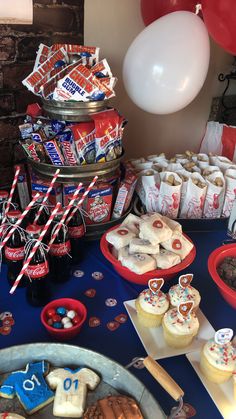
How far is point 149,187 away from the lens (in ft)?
4.50

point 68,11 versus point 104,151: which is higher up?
point 68,11

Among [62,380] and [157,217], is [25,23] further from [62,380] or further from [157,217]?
[62,380]

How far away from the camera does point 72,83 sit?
1093mm

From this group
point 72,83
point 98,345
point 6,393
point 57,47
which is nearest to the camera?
point 6,393

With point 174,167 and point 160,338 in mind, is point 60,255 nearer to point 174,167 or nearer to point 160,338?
point 160,338

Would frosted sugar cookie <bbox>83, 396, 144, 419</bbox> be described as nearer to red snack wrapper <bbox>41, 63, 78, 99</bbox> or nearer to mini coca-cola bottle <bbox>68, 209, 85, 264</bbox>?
mini coca-cola bottle <bbox>68, 209, 85, 264</bbox>

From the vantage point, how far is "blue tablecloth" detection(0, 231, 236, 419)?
33.4 inches

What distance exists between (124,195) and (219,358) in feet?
2.11

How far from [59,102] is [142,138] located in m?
0.80

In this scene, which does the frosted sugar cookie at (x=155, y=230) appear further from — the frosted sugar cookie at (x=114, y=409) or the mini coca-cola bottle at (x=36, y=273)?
the frosted sugar cookie at (x=114, y=409)

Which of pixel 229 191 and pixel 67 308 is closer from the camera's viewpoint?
pixel 67 308

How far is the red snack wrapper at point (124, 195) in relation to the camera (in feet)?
4.31

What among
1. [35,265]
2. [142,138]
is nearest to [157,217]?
[35,265]

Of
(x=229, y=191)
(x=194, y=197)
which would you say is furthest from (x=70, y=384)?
(x=229, y=191)
